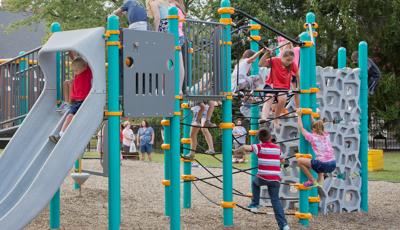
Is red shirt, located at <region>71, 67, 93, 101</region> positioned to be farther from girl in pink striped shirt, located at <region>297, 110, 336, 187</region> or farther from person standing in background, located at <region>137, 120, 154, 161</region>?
person standing in background, located at <region>137, 120, 154, 161</region>

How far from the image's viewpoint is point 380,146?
32.4m

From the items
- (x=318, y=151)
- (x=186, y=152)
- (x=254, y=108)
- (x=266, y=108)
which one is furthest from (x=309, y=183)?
(x=186, y=152)

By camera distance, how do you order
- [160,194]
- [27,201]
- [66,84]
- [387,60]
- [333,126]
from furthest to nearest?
[387,60] < [160,194] < [333,126] < [66,84] < [27,201]

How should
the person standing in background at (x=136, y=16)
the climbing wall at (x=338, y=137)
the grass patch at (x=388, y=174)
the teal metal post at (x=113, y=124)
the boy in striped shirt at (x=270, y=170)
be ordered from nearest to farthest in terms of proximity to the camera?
the teal metal post at (x=113, y=124) → the person standing in background at (x=136, y=16) → the boy in striped shirt at (x=270, y=170) → the climbing wall at (x=338, y=137) → the grass patch at (x=388, y=174)

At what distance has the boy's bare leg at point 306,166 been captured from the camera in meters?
9.80

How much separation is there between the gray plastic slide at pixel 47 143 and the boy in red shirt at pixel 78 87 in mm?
317

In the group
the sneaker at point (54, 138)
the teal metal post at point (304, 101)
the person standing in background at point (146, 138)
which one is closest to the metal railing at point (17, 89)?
the sneaker at point (54, 138)

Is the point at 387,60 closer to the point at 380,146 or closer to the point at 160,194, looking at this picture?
the point at 380,146

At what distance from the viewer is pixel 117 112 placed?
7.39 metres

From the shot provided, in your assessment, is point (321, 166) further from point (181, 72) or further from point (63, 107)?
point (63, 107)

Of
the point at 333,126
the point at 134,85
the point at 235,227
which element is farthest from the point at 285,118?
the point at 134,85

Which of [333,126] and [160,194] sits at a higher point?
[333,126]

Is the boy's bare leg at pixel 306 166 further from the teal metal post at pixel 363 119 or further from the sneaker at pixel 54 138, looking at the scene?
the sneaker at pixel 54 138

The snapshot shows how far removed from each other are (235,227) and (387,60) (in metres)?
22.7
